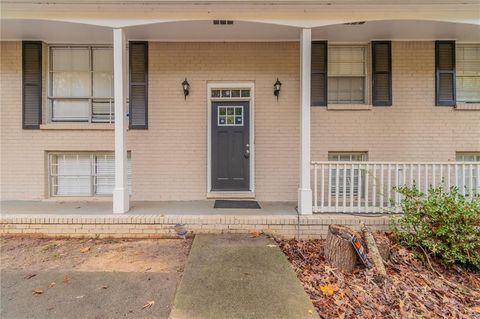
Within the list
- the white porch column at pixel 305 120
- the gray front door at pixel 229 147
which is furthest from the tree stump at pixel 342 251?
the gray front door at pixel 229 147

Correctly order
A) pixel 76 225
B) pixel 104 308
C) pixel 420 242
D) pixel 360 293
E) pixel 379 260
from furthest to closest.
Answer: pixel 76 225 < pixel 420 242 < pixel 379 260 < pixel 360 293 < pixel 104 308

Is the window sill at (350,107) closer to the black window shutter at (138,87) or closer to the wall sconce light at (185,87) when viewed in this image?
the wall sconce light at (185,87)

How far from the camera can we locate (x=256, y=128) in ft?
16.1

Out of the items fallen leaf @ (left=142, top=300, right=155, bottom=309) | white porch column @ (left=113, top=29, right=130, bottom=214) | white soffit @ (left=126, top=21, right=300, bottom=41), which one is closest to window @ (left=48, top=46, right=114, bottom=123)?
white soffit @ (left=126, top=21, right=300, bottom=41)

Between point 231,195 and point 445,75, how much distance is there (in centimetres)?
456

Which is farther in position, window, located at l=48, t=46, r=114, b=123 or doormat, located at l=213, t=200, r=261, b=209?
window, located at l=48, t=46, r=114, b=123

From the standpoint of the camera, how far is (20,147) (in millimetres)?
4867

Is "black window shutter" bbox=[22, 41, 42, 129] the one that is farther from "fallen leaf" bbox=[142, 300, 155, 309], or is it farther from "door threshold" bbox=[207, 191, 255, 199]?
"fallen leaf" bbox=[142, 300, 155, 309]

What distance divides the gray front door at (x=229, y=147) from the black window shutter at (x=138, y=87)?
1.29 meters

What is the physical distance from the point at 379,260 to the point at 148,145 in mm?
4067

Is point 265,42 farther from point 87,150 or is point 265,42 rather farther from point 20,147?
point 20,147

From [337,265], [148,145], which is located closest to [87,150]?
[148,145]

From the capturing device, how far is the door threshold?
4906 millimetres

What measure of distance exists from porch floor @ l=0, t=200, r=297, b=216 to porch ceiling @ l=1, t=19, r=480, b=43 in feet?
9.51
